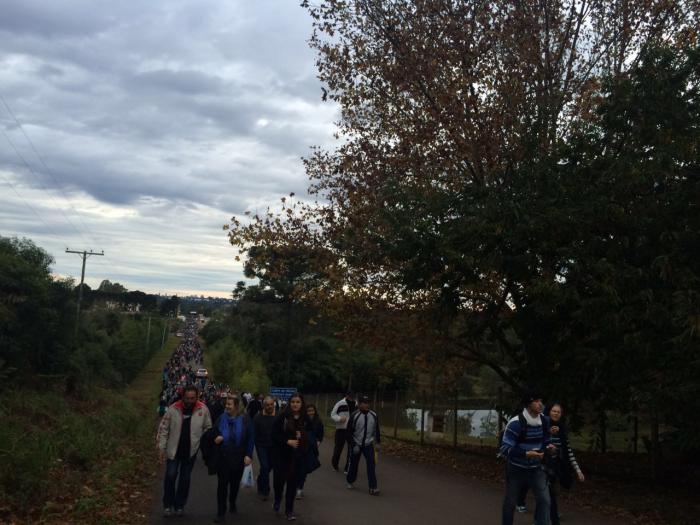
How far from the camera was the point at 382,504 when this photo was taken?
10141mm

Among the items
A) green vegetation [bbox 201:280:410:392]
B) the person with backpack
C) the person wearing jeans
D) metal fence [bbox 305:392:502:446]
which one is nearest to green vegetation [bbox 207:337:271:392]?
green vegetation [bbox 201:280:410:392]

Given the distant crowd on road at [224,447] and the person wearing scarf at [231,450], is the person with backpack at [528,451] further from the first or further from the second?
the person wearing scarf at [231,450]

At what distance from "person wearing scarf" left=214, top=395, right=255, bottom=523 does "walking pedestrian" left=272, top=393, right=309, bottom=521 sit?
38 cm

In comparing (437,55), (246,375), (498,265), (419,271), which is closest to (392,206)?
(419,271)

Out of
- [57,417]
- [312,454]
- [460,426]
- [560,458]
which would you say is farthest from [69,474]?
[460,426]

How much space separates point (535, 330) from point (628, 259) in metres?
2.20

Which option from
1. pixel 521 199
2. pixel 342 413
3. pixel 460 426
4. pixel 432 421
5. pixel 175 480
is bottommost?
pixel 460 426

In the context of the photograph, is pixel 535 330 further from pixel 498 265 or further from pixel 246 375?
pixel 246 375

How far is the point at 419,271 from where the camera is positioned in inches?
525

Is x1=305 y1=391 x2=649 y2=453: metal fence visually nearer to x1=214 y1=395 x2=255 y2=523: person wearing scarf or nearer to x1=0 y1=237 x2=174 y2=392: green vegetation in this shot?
x1=214 y1=395 x2=255 y2=523: person wearing scarf

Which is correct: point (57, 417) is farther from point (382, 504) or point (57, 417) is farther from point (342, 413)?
point (382, 504)

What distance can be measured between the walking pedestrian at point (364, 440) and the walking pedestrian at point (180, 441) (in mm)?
3164

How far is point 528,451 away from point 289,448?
310 centimetres

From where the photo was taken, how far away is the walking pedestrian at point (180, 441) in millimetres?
8594
